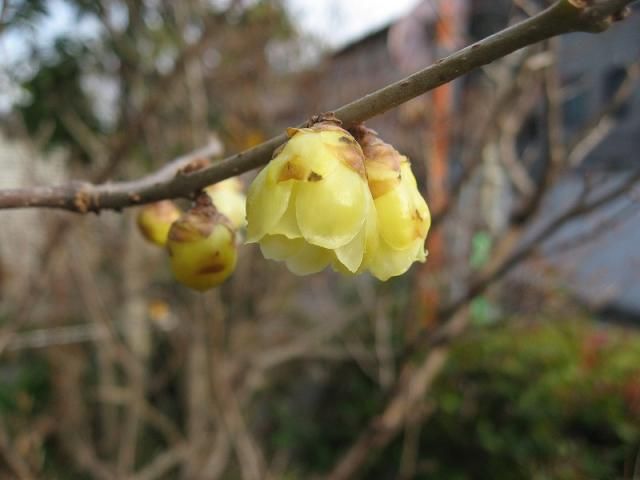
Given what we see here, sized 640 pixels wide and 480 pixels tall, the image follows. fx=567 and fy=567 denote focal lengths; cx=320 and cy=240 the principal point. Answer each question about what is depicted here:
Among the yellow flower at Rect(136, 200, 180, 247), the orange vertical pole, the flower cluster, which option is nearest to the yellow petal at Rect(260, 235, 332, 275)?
the flower cluster

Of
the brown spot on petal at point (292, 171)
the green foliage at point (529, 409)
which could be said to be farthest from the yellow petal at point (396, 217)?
the green foliage at point (529, 409)

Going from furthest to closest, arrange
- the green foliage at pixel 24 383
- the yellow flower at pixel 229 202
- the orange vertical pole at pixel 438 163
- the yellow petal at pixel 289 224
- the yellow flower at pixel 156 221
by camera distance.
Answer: the green foliage at pixel 24 383
the orange vertical pole at pixel 438 163
the yellow flower at pixel 229 202
the yellow flower at pixel 156 221
the yellow petal at pixel 289 224

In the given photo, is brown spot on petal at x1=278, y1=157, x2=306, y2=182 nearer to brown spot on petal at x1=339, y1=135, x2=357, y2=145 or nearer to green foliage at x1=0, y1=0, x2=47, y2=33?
A: brown spot on petal at x1=339, y1=135, x2=357, y2=145

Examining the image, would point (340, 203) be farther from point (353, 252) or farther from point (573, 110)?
point (573, 110)

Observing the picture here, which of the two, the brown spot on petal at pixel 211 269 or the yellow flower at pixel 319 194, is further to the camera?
the brown spot on petal at pixel 211 269

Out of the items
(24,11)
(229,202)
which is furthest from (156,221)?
(24,11)

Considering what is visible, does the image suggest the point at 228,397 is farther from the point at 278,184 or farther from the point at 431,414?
the point at 278,184

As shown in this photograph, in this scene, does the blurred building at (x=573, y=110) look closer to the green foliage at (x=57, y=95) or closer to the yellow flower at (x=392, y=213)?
the green foliage at (x=57, y=95)

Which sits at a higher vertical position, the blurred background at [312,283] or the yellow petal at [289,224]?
the yellow petal at [289,224]
